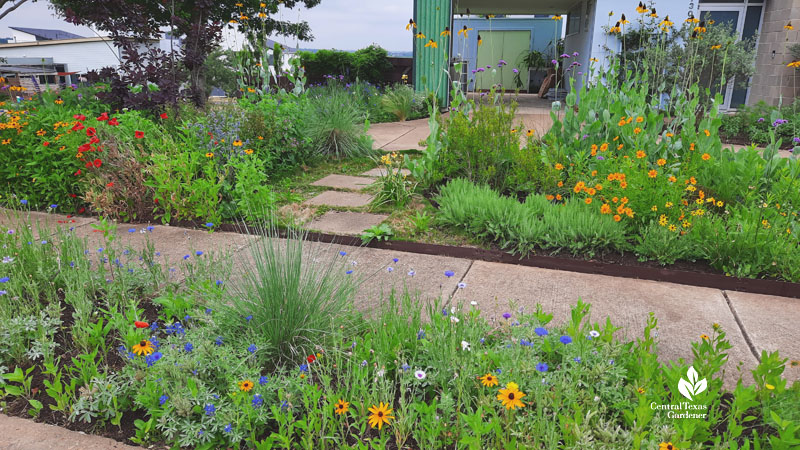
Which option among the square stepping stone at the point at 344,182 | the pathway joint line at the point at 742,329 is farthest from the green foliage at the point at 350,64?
the pathway joint line at the point at 742,329

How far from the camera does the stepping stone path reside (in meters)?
3.77

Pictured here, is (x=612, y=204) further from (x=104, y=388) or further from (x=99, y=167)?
(x=99, y=167)

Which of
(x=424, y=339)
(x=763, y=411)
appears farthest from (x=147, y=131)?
(x=763, y=411)

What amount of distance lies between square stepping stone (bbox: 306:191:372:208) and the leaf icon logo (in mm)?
2984

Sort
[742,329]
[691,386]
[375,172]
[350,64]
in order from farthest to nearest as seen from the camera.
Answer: [350,64] < [375,172] < [742,329] < [691,386]

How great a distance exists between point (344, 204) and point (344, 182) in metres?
0.76

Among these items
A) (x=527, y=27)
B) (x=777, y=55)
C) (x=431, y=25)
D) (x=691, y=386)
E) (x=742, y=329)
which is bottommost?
(x=742, y=329)

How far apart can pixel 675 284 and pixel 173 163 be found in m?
3.46

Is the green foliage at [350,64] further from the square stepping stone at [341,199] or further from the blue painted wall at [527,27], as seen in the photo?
the square stepping stone at [341,199]

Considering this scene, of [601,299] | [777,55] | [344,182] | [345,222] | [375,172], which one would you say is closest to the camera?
[601,299]

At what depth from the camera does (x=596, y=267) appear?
303 centimetres

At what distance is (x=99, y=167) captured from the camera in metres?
4.02

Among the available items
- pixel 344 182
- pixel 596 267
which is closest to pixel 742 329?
pixel 596 267

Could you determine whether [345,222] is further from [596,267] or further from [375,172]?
[596,267]
